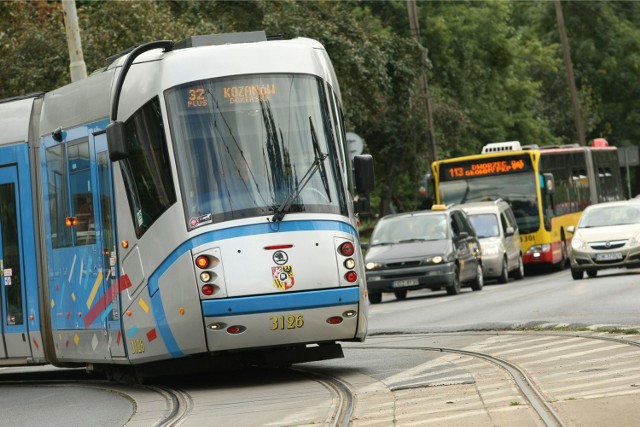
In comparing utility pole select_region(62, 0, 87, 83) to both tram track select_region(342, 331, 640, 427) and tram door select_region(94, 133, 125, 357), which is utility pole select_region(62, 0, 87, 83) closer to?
tram track select_region(342, 331, 640, 427)

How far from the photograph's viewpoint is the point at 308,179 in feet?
47.4

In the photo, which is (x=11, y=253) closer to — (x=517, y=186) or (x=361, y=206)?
(x=361, y=206)

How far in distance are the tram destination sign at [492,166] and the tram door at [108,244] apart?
964 inches

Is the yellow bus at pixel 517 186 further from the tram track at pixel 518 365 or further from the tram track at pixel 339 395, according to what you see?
the tram track at pixel 339 395

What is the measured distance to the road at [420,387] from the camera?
1119 cm

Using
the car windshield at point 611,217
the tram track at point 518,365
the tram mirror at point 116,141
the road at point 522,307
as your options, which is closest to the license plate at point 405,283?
the road at point 522,307

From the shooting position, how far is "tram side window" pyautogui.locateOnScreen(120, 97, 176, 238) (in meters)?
14.5

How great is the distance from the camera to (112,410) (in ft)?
44.1

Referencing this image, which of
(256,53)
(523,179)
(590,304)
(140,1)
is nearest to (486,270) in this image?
(523,179)

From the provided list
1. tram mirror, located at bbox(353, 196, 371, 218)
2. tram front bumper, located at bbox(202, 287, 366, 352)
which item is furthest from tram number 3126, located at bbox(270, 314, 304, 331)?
tram mirror, located at bbox(353, 196, 371, 218)

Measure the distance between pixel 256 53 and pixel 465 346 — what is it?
14.9ft

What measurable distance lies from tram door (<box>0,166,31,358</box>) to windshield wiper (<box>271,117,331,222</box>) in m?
4.14

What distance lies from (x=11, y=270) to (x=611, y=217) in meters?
19.5

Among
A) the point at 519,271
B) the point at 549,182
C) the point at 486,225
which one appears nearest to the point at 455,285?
the point at 486,225
